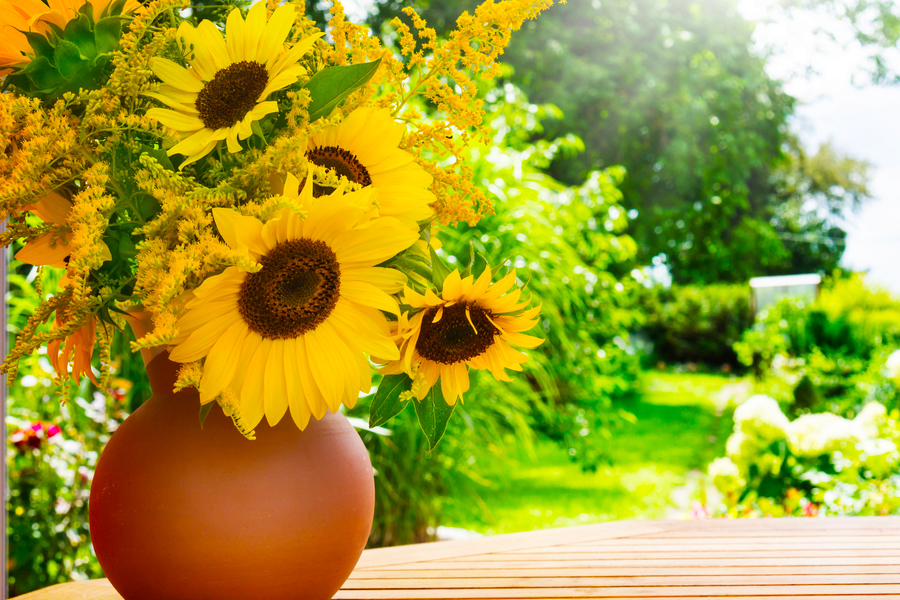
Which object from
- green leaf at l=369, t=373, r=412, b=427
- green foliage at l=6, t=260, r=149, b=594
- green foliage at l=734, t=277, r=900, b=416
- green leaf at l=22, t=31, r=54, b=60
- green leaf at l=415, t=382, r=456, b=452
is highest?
green leaf at l=22, t=31, r=54, b=60

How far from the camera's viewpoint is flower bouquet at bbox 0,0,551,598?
0.48m

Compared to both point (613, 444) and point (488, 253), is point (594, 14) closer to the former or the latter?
point (613, 444)

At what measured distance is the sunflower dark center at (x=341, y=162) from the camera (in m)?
0.56

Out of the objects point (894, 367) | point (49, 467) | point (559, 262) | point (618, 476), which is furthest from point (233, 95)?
point (618, 476)

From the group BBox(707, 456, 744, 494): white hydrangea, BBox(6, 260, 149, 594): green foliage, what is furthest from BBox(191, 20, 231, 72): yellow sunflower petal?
BBox(707, 456, 744, 494): white hydrangea

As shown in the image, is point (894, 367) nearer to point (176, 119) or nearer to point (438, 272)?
point (438, 272)

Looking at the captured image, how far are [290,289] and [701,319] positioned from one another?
28.5 feet

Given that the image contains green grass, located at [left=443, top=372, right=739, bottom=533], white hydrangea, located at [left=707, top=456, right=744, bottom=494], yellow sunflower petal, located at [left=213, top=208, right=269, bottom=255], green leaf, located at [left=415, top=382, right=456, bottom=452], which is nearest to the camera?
yellow sunflower petal, located at [left=213, top=208, right=269, bottom=255]

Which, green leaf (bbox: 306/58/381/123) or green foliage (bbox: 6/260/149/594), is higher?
green leaf (bbox: 306/58/381/123)

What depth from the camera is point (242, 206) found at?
50 centimetres

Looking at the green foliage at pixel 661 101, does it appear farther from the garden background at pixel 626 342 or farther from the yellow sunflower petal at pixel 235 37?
the yellow sunflower petal at pixel 235 37

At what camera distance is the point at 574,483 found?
168 inches

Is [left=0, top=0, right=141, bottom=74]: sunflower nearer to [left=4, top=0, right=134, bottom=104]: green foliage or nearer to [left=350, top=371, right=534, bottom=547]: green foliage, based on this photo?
[left=4, top=0, right=134, bottom=104]: green foliage

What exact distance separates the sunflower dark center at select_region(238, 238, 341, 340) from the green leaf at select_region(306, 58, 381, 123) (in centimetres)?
10
